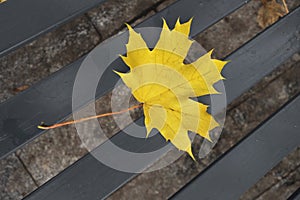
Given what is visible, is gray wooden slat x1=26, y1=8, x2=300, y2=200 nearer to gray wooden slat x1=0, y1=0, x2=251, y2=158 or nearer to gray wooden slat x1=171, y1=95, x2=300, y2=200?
gray wooden slat x1=171, y1=95, x2=300, y2=200

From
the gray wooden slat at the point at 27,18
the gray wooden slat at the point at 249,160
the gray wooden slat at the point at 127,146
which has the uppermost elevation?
the gray wooden slat at the point at 27,18

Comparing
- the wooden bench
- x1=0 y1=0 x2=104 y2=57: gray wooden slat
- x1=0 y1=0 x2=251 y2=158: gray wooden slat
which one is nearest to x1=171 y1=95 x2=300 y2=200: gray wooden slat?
the wooden bench

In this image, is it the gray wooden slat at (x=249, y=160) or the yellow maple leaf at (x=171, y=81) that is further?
the gray wooden slat at (x=249, y=160)

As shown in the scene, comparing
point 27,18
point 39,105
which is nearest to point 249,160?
point 39,105

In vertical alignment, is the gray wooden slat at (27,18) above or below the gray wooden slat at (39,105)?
above

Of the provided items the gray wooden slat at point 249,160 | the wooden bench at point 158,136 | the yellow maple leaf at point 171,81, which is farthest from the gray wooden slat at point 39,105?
the gray wooden slat at point 249,160

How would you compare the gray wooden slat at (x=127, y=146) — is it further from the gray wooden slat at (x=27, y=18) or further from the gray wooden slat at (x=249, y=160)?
the gray wooden slat at (x=27, y=18)
